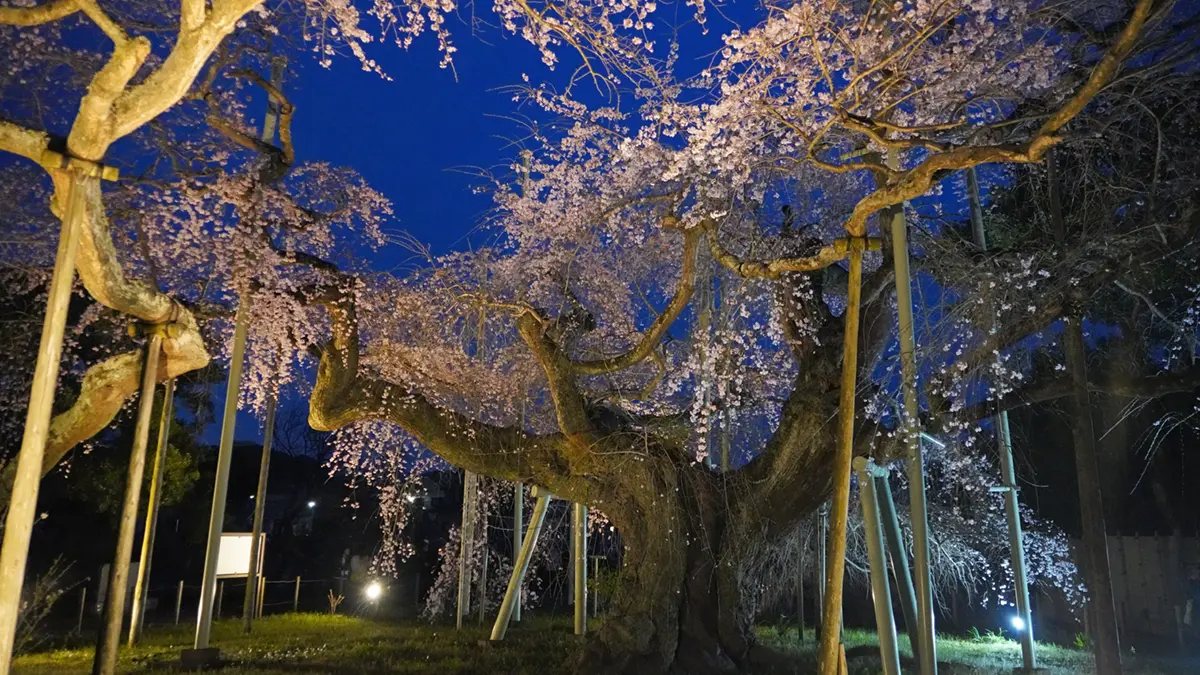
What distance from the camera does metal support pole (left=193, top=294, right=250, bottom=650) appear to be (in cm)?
947

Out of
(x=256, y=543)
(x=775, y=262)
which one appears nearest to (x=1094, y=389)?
(x=775, y=262)

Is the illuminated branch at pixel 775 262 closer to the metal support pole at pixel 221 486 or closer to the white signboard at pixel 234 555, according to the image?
the metal support pole at pixel 221 486

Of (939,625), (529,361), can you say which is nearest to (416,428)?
(529,361)

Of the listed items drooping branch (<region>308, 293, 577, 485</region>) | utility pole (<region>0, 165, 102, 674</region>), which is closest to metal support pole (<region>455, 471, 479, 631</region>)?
drooping branch (<region>308, 293, 577, 485</region>)

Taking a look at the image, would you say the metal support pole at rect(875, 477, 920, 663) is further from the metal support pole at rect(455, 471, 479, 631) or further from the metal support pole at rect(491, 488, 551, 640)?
the metal support pole at rect(455, 471, 479, 631)

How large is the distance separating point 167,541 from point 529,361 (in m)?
15.2

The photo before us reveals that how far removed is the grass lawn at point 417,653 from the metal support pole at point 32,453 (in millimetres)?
5814

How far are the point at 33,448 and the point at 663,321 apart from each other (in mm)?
6317

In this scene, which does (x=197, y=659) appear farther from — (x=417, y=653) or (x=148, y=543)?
(x=148, y=543)

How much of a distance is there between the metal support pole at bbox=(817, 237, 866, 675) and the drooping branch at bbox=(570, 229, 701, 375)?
299cm

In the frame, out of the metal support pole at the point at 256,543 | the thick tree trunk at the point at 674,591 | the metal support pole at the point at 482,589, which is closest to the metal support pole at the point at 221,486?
the metal support pole at the point at 256,543

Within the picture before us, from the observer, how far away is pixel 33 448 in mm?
4145

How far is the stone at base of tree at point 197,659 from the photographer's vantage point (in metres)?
9.37

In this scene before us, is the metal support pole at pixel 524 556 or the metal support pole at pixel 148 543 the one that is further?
the metal support pole at pixel 148 543
